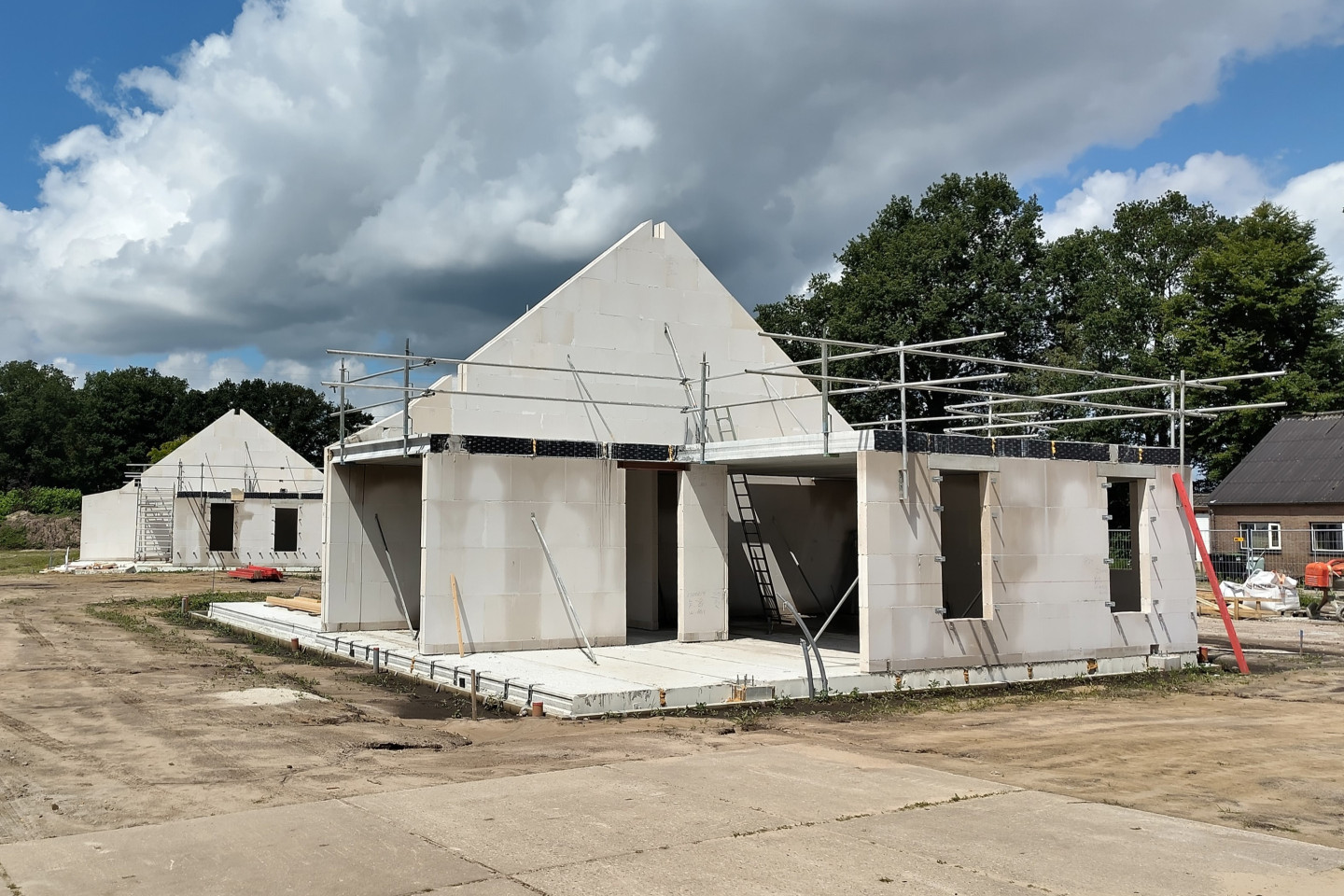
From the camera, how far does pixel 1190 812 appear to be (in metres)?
8.04

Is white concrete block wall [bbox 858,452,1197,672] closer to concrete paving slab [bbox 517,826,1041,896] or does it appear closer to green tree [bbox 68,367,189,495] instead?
concrete paving slab [bbox 517,826,1041,896]

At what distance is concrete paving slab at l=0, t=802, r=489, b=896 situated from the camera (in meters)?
6.08

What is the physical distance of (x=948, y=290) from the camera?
4747cm

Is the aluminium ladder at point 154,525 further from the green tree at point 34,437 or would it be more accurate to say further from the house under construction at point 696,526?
the green tree at point 34,437

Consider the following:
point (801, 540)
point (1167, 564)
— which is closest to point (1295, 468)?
point (801, 540)

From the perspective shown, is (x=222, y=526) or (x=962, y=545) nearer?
(x=962, y=545)

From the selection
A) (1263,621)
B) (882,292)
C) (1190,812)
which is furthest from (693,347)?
(882,292)

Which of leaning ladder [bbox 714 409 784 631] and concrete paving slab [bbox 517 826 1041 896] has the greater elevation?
leaning ladder [bbox 714 409 784 631]

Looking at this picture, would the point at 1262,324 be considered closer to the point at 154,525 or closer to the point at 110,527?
the point at 154,525

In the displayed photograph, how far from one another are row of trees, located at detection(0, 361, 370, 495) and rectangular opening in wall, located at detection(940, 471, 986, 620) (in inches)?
2305

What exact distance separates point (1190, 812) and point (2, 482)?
99.1 metres

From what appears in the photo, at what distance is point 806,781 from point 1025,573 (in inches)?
302

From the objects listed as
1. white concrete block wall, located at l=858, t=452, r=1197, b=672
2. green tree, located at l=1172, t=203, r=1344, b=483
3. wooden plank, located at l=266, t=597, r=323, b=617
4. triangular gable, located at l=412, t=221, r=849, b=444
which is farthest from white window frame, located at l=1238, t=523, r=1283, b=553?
wooden plank, located at l=266, t=597, r=323, b=617

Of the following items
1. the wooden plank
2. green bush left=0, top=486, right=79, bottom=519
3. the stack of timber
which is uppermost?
green bush left=0, top=486, right=79, bottom=519
